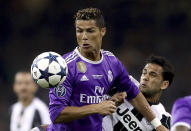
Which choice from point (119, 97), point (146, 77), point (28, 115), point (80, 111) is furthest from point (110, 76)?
point (28, 115)

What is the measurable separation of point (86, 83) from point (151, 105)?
55.2 inches

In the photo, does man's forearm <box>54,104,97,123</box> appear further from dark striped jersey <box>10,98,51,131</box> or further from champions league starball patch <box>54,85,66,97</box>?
dark striped jersey <box>10,98,51,131</box>

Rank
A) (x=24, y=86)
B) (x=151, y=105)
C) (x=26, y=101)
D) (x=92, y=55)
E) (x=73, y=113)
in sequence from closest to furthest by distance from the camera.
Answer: (x=73, y=113) → (x=92, y=55) → (x=151, y=105) → (x=26, y=101) → (x=24, y=86)

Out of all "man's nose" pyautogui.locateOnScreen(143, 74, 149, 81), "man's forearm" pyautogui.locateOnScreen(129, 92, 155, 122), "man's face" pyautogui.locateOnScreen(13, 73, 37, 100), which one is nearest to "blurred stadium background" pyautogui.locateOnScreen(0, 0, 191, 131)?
"man's face" pyautogui.locateOnScreen(13, 73, 37, 100)

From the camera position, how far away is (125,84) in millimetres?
5746

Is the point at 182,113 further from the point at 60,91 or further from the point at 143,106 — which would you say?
the point at 143,106

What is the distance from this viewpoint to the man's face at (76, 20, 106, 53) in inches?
207

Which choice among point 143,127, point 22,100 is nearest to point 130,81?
point 143,127

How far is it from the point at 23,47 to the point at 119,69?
8.70 m

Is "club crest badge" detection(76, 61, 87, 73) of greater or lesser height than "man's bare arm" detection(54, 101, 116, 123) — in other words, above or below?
above

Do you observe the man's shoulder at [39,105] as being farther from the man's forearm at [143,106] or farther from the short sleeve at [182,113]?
the short sleeve at [182,113]

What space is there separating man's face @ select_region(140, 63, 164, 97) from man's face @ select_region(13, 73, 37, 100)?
17.4 feet

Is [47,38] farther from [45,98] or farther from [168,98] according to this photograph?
[168,98]

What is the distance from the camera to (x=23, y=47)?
13977 millimetres
